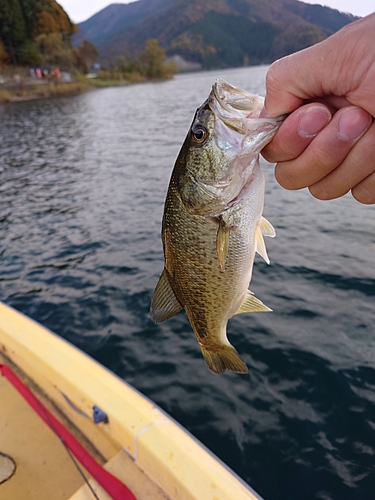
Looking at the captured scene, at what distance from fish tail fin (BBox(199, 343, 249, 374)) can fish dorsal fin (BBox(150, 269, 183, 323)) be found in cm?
32

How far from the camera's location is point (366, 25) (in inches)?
47.9

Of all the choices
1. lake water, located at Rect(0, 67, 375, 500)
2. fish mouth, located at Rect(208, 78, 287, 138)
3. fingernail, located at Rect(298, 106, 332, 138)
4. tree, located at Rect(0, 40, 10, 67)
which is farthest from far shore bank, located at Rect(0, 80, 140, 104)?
fingernail, located at Rect(298, 106, 332, 138)

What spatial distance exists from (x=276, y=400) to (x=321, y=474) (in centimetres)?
89

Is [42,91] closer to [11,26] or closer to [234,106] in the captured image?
[11,26]

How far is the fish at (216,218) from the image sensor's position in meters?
1.76

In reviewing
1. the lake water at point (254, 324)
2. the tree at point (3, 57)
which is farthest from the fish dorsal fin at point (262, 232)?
the tree at point (3, 57)

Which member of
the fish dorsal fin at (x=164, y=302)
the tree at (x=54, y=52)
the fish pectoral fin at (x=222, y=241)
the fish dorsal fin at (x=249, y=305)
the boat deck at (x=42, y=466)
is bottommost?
the boat deck at (x=42, y=466)

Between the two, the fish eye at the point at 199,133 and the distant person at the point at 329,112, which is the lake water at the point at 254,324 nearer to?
the distant person at the point at 329,112

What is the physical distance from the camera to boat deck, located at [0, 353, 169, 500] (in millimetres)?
2697

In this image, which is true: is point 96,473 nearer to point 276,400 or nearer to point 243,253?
→ point 243,253

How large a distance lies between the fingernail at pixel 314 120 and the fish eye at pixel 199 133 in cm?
50

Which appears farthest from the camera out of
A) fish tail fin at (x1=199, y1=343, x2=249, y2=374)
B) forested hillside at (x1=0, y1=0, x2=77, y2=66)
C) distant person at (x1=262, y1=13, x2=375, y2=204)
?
forested hillside at (x1=0, y1=0, x2=77, y2=66)

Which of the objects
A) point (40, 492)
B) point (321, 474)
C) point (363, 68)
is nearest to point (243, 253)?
point (363, 68)

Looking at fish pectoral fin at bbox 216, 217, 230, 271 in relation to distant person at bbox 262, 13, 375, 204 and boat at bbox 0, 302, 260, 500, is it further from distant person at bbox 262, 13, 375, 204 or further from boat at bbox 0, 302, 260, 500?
boat at bbox 0, 302, 260, 500
